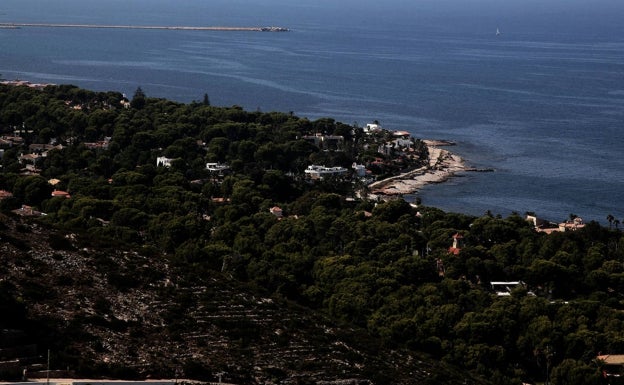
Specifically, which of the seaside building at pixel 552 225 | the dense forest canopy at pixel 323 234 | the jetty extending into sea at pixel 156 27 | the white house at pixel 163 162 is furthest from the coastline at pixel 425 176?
the jetty extending into sea at pixel 156 27

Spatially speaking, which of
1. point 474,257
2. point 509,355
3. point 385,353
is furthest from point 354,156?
point 385,353

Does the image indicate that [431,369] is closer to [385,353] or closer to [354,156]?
[385,353]

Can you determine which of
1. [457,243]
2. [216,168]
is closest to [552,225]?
[457,243]

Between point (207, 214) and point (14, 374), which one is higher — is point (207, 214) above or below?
below

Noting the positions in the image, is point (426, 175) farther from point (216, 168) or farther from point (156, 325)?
point (156, 325)

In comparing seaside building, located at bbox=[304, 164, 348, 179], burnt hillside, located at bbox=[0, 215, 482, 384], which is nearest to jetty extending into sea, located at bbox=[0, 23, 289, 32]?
seaside building, located at bbox=[304, 164, 348, 179]

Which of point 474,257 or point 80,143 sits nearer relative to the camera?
point 474,257
